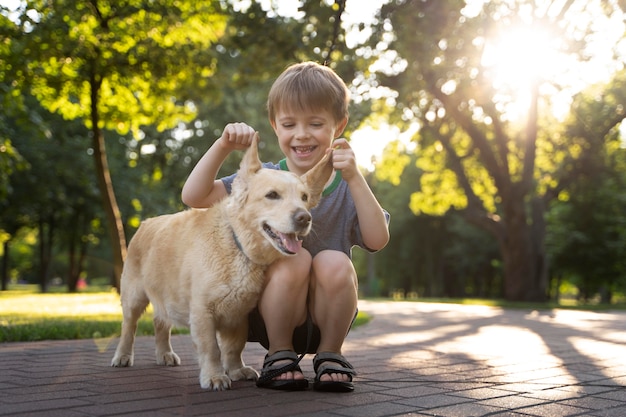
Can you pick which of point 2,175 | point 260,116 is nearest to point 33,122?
point 2,175

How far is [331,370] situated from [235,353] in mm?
793

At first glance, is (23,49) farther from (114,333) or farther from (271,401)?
(271,401)

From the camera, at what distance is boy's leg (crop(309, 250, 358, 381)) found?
4.01 m

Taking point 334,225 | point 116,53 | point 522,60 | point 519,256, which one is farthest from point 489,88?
point 334,225

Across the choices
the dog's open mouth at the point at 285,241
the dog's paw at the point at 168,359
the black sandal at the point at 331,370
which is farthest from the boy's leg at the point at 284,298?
the dog's paw at the point at 168,359

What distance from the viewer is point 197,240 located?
4.14m

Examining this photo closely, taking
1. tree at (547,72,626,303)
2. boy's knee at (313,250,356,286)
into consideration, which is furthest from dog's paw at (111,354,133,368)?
tree at (547,72,626,303)

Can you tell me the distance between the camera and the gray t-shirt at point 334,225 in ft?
14.4

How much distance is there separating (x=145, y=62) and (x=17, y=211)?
17.3m

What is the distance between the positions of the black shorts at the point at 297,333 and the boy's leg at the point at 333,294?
0.53 feet

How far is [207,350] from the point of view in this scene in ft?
12.8

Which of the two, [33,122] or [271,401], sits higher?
[33,122]

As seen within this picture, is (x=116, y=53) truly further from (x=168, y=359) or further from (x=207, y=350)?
(x=207, y=350)

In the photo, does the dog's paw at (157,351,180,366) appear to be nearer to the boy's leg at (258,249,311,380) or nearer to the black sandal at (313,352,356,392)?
the boy's leg at (258,249,311,380)
